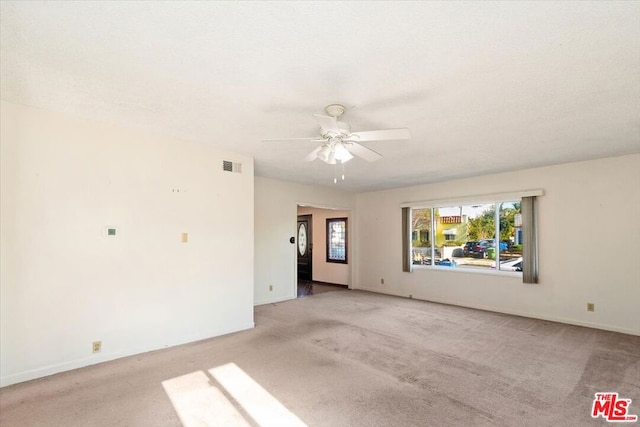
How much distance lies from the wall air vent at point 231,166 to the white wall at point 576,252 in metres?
4.29

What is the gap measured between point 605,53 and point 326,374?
333cm

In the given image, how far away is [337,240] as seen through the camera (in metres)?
8.62

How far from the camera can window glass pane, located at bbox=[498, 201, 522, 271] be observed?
17.8ft

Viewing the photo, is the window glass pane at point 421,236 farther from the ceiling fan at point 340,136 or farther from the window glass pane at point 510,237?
the ceiling fan at point 340,136

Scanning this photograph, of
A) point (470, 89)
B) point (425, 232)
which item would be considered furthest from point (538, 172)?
point (470, 89)

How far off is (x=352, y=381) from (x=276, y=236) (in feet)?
12.7

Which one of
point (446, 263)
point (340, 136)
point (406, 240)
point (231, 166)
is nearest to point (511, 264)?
point (446, 263)

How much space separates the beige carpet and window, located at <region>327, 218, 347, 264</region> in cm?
412

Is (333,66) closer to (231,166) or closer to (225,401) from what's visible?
(231,166)

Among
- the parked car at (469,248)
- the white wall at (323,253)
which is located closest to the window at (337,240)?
the white wall at (323,253)

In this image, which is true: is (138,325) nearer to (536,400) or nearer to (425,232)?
(536,400)

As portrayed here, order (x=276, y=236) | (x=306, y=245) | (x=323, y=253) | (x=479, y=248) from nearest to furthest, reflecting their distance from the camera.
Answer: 1. (x=479, y=248)
2. (x=276, y=236)
3. (x=323, y=253)
4. (x=306, y=245)

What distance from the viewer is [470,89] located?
2.52 metres

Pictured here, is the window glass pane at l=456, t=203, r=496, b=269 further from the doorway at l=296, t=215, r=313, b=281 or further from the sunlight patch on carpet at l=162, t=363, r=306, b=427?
the sunlight patch on carpet at l=162, t=363, r=306, b=427
